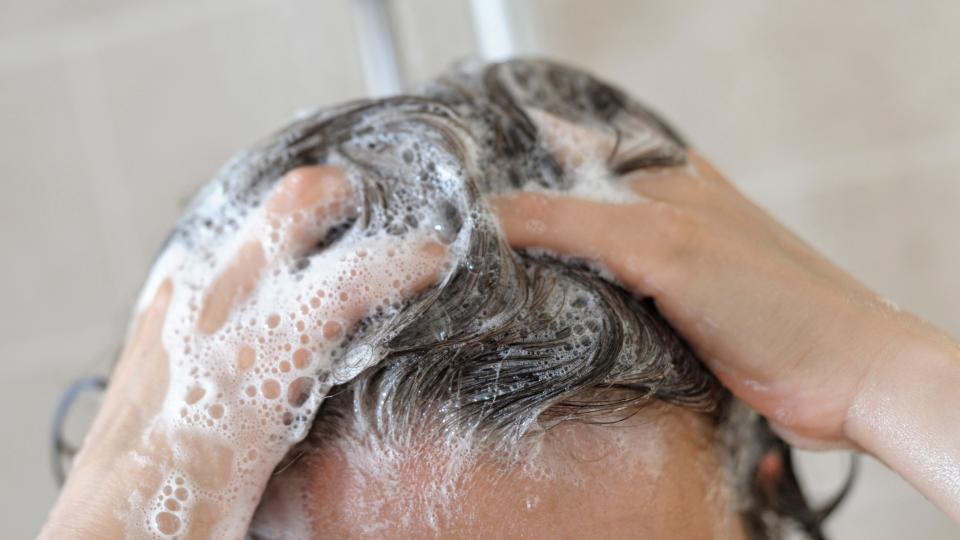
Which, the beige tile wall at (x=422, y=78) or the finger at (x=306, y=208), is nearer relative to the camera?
the finger at (x=306, y=208)

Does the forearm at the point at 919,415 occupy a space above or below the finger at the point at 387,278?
below

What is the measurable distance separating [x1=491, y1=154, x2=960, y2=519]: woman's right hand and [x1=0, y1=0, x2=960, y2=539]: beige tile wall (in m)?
0.72

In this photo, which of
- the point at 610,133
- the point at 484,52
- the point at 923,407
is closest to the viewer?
the point at 923,407

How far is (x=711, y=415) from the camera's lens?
0.82 m

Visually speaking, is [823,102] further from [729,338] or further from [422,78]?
[729,338]

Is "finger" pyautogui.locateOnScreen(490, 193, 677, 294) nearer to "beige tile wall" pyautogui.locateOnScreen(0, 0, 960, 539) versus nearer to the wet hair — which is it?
the wet hair

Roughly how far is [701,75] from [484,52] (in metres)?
0.34

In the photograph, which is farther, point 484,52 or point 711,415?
point 484,52

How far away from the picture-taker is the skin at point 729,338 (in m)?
0.72

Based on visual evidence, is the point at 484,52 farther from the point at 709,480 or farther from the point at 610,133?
the point at 709,480

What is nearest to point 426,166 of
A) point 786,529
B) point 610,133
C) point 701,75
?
point 610,133

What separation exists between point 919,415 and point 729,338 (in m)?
0.15

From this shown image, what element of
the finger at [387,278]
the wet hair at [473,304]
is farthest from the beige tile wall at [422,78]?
the finger at [387,278]

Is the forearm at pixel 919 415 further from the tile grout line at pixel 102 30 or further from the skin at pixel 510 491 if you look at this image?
the tile grout line at pixel 102 30
